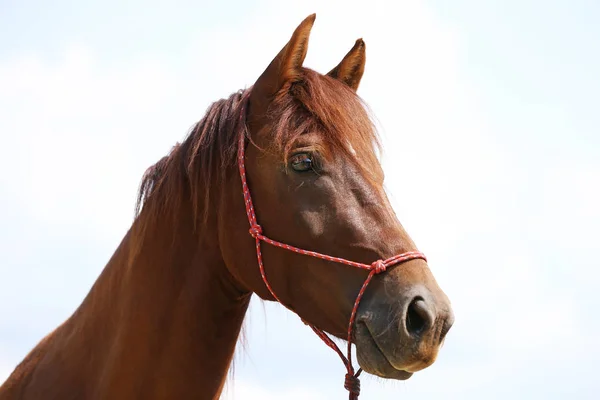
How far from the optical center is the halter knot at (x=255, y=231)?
3855mm

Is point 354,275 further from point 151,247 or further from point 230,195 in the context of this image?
point 151,247

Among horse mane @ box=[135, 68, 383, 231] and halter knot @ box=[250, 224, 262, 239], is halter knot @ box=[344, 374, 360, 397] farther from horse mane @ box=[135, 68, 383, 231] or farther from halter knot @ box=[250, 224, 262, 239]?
horse mane @ box=[135, 68, 383, 231]

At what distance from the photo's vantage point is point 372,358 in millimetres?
3352

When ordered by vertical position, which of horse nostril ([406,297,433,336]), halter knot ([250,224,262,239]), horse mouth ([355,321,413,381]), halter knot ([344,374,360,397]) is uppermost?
halter knot ([250,224,262,239])

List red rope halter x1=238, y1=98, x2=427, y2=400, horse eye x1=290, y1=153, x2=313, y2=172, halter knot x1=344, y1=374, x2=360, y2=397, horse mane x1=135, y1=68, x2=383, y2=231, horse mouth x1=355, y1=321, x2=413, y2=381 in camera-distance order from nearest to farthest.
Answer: horse mouth x1=355, y1=321, x2=413, y2=381 → red rope halter x1=238, y1=98, x2=427, y2=400 → halter knot x1=344, y1=374, x2=360, y2=397 → horse eye x1=290, y1=153, x2=313, y2=172 → horse mane x1=135, y1=68, x2=383, y2=231

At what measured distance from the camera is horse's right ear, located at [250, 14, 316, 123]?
13.5 feet

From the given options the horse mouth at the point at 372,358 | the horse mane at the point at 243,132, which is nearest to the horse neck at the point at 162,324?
the horse mane at the point at 243,132

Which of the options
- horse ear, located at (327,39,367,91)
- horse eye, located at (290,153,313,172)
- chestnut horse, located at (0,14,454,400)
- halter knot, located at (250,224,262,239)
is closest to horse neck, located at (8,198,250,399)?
chestnut horse, located at (0,14,454,400)

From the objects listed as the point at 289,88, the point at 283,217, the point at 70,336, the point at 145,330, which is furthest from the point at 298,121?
the point at 70,336

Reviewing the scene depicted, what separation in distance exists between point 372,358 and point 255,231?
3.15ft

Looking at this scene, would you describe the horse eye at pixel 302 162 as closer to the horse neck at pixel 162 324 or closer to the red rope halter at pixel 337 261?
the red rope halter at pixel 337 261

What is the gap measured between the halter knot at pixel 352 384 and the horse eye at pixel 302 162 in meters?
1.10

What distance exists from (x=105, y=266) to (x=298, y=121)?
5.40 ft

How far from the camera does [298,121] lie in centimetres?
399
